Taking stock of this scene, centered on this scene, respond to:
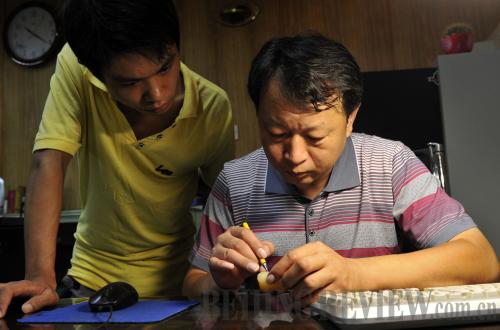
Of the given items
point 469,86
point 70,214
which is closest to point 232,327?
point 469,86

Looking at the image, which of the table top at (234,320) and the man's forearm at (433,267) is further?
the man's forearm at (433,267)

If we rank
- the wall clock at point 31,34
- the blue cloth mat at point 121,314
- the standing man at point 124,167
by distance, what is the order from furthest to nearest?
the wall clock at point 31,34 → the standing man at point 124,167 → the blue cloth mat at point 121,314

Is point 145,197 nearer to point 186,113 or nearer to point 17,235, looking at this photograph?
point 186,113

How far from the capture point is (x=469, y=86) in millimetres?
2162

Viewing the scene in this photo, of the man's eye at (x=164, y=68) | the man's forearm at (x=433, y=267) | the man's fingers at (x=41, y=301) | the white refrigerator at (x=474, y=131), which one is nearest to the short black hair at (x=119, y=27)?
the man's eye at (x=164, y=68)

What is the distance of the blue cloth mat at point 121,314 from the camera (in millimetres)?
818

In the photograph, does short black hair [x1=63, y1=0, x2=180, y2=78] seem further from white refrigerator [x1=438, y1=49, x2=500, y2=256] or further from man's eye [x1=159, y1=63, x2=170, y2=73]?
white refrigerator [x1=438, y1=49, x2=500, y2=256]

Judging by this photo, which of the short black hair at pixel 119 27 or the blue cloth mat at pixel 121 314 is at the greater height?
the short black hair at pixel 119 27

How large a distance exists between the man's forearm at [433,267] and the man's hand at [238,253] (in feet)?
0.54

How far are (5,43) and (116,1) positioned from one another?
10.6ft

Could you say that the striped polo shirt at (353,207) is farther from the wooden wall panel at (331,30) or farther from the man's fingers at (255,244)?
the wooden wall panel at (331,30)

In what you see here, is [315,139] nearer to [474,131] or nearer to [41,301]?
[41,301]

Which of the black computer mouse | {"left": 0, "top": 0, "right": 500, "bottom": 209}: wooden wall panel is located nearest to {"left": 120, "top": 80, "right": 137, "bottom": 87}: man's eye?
the black computer mouse

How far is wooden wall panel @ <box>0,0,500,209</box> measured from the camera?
3.40 meters
